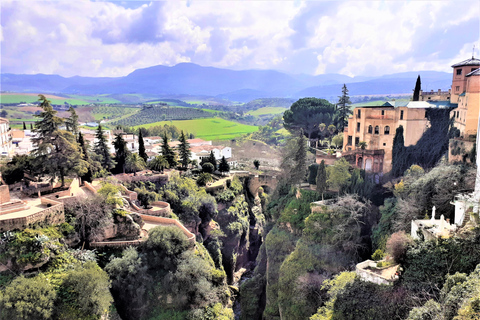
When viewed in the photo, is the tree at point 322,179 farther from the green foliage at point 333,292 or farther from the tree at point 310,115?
the tree at point 310,115

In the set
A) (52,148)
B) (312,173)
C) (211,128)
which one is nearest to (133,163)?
(52,148)

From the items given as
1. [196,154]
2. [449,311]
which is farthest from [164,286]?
[196,154]

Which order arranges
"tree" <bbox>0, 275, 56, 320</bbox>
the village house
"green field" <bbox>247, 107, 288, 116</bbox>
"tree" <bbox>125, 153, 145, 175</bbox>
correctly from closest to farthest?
"tree" <bbox>0, 275, 56, 320</bbox> → the village house → "tree" <bbox>125, 153, 145, 175</bbox> → "green field" <bbox>247, 107, 288, 116</bbox>

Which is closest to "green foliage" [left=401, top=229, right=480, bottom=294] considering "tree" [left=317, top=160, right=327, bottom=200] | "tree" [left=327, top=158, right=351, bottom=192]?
Answer: "tree" [left=327, top=158, right=351, bottom=192]

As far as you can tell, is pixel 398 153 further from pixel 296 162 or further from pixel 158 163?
pixel 158 163

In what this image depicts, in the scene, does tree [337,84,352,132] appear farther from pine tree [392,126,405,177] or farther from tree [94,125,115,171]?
tree [94,125,115,171]

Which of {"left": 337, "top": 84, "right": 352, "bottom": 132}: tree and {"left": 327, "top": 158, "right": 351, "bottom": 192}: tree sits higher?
{"left": 337, "top": 84, "right": 352, "bottom": 132}: tree
